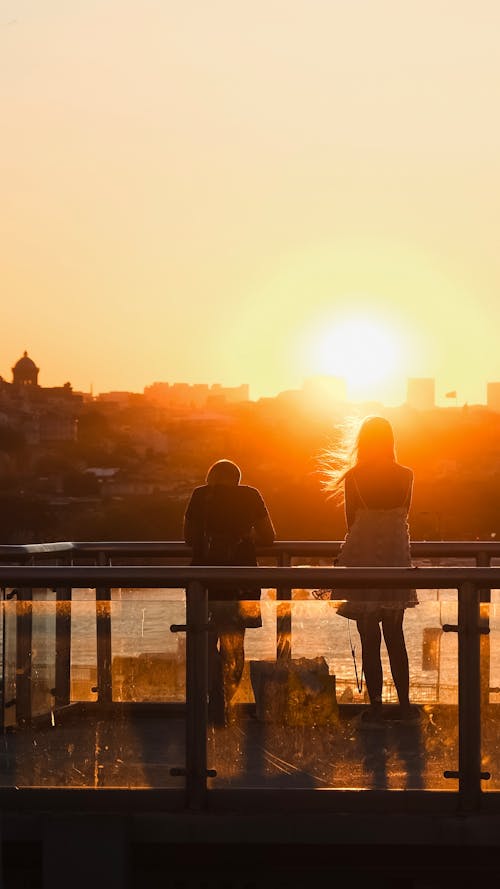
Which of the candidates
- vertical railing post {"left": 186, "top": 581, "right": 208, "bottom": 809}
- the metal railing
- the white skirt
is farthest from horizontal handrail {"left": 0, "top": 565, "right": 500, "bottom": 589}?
the white skirt

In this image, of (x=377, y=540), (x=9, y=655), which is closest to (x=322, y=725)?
(x=9, y=655)

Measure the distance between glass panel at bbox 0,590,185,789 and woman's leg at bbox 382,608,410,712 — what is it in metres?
0.76

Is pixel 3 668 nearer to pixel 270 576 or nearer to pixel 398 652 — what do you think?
pixel 270 576

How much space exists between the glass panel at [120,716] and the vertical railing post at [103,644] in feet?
0.05

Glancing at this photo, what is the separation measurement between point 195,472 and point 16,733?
480ft

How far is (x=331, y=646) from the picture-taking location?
22.4 ft

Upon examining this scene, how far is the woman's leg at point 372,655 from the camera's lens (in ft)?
22.0

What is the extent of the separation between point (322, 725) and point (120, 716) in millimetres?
726

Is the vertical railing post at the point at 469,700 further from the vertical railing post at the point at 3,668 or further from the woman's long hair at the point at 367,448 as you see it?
the woman's long hair at the point at 367,448

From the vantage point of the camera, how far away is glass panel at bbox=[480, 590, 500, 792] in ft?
21.5

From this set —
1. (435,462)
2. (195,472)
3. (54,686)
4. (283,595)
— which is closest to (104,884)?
(54,686)

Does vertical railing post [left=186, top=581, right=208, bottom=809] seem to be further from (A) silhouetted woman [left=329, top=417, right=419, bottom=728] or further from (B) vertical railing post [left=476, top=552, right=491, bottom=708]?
(A) silhouetted woman [left=329, top=417, right=419, bottom=728]

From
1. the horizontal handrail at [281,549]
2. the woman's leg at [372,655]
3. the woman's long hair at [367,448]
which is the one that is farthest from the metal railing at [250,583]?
the horizontal handrail at [281,549]

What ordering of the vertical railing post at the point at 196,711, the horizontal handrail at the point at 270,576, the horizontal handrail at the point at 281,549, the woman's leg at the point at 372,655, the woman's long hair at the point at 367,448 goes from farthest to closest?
the horizontal handrail at the point at 281,549 → the woman's long hair at the point at 367,448 → the woman's leg at the point at 372,655 → the vertical railing post at the point at 196,711 → the horizontal handrail at the point at 270,576
